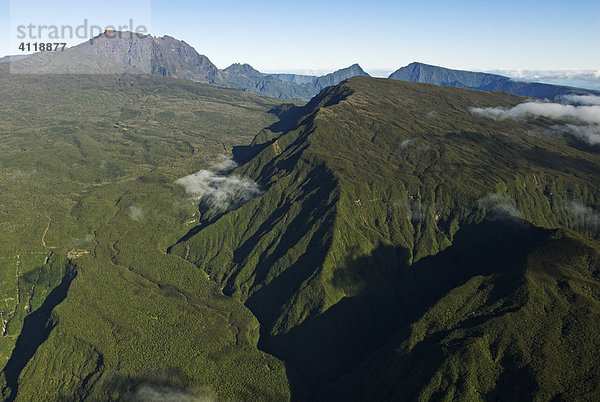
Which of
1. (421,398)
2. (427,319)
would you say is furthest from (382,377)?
(427,319)

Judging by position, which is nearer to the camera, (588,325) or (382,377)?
(588,325)

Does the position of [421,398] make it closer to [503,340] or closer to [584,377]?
[503,340]

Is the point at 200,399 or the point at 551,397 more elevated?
the point at 551,397

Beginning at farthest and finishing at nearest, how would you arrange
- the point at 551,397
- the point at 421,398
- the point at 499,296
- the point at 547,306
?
the point at 499,296 → the point at 547,306 → the point at 421,398 → the point at 551,397

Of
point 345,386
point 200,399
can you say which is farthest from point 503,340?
point 200,399

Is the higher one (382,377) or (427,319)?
(427,319)

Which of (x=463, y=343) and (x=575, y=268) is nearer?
(x=463, y=343)

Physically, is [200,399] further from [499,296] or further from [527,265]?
[527,265]

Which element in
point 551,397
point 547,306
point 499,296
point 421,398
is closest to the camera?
point 551,397

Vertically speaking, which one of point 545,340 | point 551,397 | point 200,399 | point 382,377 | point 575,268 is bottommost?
point 200,399
